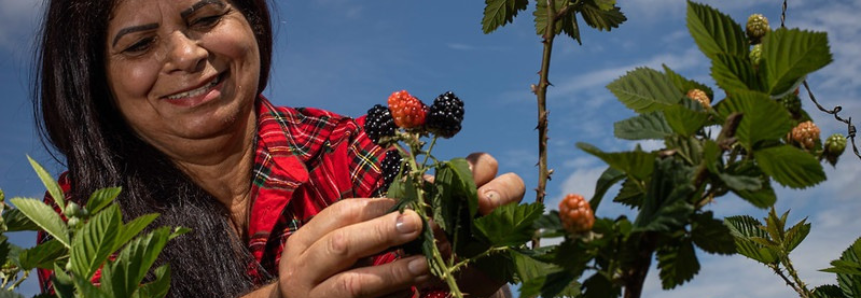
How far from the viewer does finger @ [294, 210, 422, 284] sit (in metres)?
1.02

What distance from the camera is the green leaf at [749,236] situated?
1315 mm

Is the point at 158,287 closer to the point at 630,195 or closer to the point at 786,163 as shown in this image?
the point at 630,195

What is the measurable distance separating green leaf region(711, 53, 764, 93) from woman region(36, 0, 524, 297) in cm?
166

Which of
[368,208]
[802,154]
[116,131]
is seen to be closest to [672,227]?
[802,154]

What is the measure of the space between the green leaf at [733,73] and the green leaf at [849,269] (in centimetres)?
58

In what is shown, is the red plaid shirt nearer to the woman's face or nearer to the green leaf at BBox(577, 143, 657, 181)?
the woman's face

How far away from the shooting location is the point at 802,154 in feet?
2.07

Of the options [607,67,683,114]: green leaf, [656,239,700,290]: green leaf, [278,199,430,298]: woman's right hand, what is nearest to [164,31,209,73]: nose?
[278,199,430,298]: woman's right hand

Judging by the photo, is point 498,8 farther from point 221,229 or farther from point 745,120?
point 221,229

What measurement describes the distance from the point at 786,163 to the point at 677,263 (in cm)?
11

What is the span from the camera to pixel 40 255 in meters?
0.90

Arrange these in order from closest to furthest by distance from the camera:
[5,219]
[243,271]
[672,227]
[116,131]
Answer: [672,227] → [5,219] → [243,271] → [116,131]

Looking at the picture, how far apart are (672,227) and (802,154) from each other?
13cm

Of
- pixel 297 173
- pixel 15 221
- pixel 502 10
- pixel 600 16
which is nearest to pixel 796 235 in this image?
pixel 600 16
